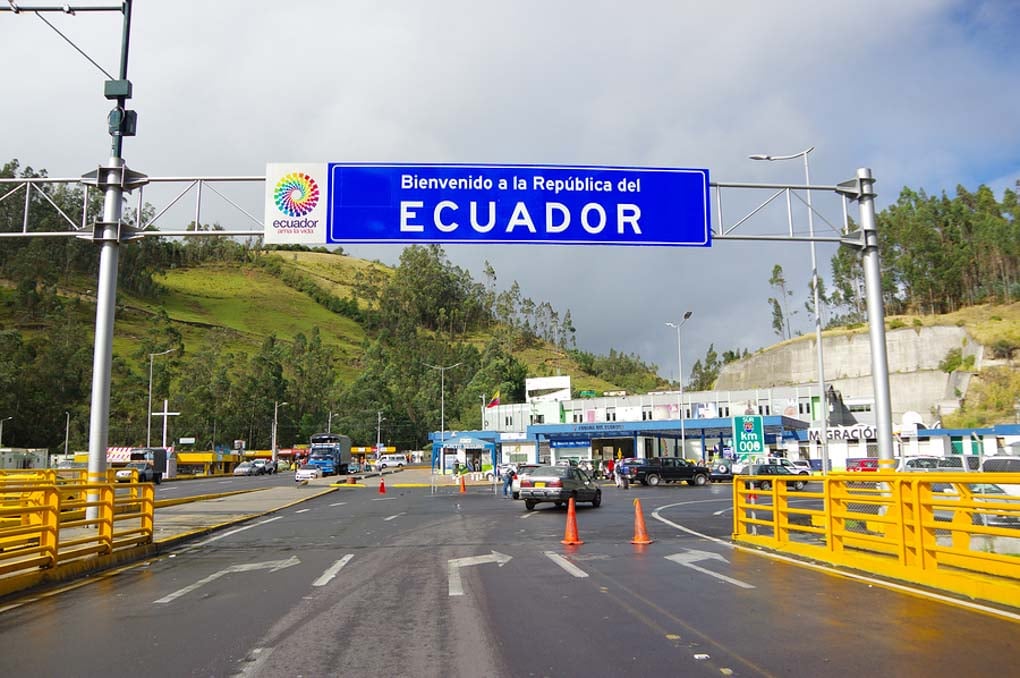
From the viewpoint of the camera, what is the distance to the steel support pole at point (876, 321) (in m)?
16.8

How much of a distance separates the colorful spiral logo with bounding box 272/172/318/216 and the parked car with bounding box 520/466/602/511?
13.0 metres

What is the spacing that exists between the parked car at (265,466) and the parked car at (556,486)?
6651cm

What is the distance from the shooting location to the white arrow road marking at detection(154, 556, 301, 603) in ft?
34.1

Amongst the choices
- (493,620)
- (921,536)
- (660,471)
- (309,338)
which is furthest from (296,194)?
(309,338)

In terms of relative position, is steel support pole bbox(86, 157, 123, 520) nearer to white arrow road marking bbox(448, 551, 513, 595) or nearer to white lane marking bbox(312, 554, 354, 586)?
white lane marking bbox(312, 554, 354, 586)

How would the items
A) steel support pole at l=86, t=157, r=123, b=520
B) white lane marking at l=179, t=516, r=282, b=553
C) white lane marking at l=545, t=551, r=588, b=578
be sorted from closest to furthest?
white lane marking at l=545, t=551, r=588, b=578
white lane marking at l=179, t=516, r=282, b=553
steel support pole at l=86, t=157, r=123, b=520

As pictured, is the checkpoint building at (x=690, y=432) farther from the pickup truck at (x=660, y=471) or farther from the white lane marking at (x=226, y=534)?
the white lane marking at (x=226, y=534)

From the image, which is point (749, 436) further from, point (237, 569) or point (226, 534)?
point (237, 569)

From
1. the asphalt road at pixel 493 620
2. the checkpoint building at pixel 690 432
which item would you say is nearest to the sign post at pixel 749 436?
the checkpoint building at pixel 690 432

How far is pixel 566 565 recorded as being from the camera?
12.8m

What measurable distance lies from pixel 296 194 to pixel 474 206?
13.3 feet

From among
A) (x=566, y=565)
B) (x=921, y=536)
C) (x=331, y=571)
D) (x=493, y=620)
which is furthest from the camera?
(x=566, y=565)

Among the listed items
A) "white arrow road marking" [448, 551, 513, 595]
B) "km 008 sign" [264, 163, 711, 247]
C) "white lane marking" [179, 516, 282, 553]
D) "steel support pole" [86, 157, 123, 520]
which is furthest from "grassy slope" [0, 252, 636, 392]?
"white arrow road marking" [448, 551, 513, 595]

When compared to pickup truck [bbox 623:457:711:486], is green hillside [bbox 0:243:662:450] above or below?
above
